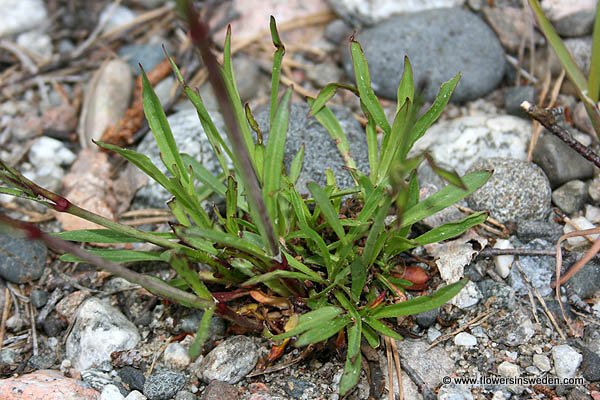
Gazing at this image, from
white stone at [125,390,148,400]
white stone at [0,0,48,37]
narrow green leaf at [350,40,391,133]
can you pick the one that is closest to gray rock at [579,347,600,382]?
narrow green leaf at [350,40,391,133]

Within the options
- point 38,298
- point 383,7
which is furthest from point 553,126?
point 38,298

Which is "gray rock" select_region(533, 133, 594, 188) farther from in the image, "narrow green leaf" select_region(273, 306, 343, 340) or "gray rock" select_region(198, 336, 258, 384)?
"gray rock" select_region(198, 336, 258, 384)

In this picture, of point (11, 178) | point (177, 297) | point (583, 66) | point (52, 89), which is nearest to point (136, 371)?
point (177, 297)

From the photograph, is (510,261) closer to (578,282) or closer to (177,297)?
(578,282)

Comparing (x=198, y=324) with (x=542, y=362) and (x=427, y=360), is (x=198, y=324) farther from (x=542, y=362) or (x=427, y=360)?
(x=542, y=362)

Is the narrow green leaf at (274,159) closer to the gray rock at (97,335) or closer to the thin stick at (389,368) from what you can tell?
the thin stick at (389,368)
